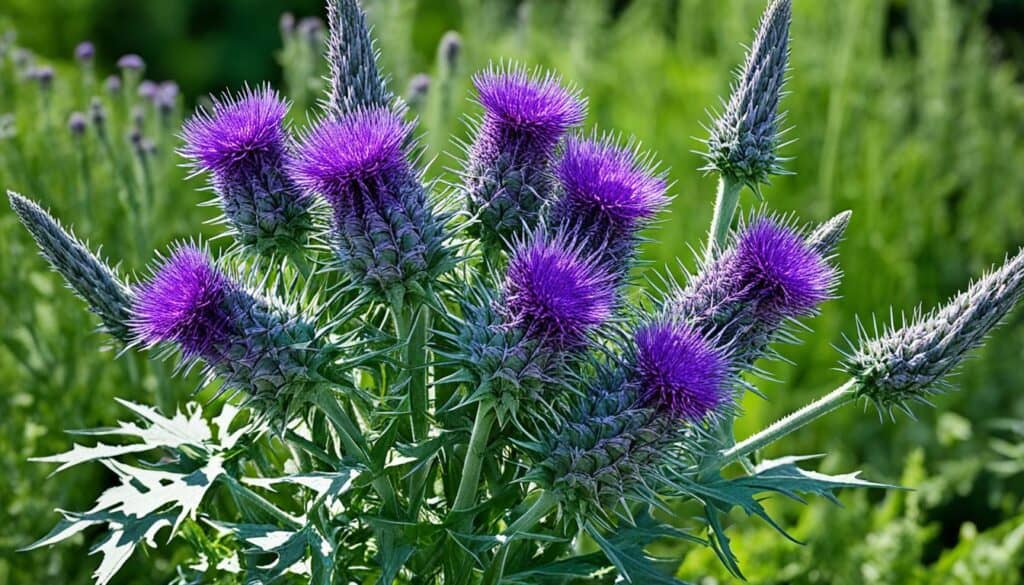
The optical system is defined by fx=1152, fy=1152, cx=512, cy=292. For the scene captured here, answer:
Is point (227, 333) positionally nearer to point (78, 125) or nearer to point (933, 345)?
point (933, 345)

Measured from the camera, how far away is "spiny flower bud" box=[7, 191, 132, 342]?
139 centimetres

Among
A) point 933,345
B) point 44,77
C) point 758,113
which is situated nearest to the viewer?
point 933,345

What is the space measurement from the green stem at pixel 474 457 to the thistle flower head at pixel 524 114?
331 mm

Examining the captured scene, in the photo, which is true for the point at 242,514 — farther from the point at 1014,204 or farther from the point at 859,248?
the point at 1014,204

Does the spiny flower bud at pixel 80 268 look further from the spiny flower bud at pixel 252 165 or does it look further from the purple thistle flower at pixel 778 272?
the purple thistle flower at pixel 778 272

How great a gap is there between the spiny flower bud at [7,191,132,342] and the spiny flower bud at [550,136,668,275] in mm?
552

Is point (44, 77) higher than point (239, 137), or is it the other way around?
point (44, 77)

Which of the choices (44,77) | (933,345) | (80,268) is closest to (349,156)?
(80,268)

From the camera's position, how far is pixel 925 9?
4.43 metres

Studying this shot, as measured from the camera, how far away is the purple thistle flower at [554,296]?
1.20 m

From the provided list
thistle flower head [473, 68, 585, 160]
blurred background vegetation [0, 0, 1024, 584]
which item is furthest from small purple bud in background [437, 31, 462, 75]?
thistle flower head [473, 68, 585, 160]

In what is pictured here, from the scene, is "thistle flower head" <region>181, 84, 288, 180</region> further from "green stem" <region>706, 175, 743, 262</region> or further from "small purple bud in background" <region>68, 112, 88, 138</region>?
"small purple bud in background" <region>68, 112, 88, 138</region>

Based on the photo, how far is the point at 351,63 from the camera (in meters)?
1.48

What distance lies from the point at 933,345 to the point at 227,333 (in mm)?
869
